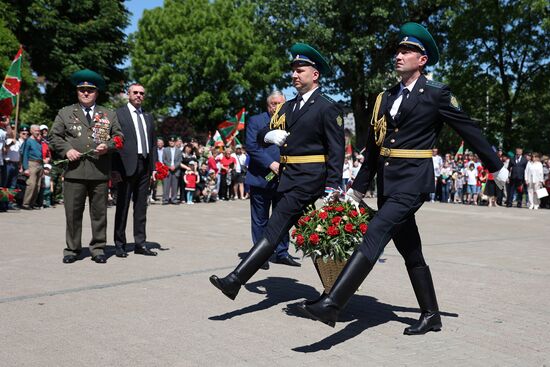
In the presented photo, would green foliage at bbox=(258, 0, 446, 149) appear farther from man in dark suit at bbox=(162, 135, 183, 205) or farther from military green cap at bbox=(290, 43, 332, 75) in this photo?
military green cap at bbox=(290, 43, 332, 75)

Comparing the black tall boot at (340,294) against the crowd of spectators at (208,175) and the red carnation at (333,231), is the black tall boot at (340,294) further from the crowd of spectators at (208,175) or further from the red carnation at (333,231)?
the crowd of spectators at (208,175)

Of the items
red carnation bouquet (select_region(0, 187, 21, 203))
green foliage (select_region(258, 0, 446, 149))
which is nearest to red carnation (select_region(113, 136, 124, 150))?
red carnation bouquet (select_region(0, 187, 21, 203))

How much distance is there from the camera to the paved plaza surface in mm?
4164

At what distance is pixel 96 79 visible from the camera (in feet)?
26.0

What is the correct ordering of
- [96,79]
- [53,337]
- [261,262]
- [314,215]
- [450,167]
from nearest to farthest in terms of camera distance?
[53,337]
[261,262]
[314,215]
[96,79]
[450,167]

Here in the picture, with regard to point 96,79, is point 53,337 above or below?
below

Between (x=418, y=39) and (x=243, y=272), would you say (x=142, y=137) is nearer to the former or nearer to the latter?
(x=243, y=272)

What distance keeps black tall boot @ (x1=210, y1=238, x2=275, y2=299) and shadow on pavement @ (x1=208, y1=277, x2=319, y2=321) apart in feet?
1.24

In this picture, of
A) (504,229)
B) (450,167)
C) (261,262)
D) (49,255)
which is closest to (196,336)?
(261,262)

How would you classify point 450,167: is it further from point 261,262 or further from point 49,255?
point 261,262

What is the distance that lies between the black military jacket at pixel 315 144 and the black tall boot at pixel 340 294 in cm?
108

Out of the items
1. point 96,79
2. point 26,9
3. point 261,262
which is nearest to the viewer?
point 261,262

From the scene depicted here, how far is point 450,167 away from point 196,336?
23.6 m

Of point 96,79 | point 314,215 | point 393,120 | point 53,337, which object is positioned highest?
point 96,79
